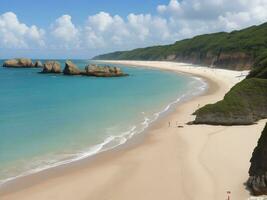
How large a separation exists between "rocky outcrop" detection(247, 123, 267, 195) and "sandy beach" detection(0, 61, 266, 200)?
0.50 m

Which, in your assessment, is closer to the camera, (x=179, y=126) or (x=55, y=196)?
(x=55, y=196)

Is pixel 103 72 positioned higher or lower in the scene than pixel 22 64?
lower

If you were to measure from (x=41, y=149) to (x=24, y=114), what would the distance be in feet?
46.0

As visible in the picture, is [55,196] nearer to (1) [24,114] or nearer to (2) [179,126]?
(2) [179,126]

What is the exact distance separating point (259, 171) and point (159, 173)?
5.11m

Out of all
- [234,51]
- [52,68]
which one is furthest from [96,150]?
[234,51]

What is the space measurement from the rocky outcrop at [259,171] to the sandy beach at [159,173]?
497mm

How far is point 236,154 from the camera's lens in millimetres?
21391

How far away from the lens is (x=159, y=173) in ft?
61.8

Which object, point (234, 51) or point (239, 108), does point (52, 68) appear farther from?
point (239, 108)

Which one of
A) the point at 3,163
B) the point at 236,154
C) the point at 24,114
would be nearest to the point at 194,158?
the point at 236,154

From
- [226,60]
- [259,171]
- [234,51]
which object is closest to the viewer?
[259,171]

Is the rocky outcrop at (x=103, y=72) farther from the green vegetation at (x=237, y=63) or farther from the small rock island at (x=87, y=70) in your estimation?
the green vegetation at (x=237, y=63)

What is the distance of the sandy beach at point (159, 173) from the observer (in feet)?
53.8
